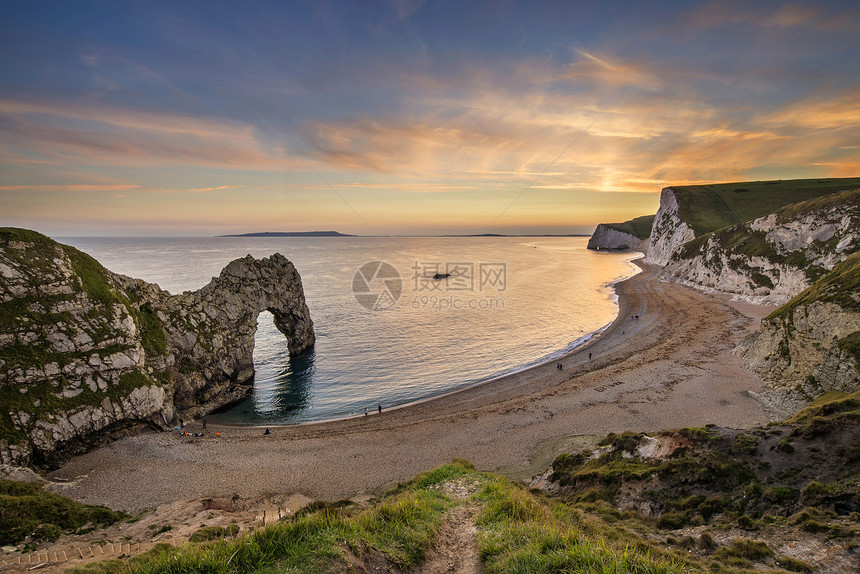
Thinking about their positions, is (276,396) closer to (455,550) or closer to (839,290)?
(455,550)

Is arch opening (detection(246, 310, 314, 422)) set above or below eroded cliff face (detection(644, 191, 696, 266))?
below

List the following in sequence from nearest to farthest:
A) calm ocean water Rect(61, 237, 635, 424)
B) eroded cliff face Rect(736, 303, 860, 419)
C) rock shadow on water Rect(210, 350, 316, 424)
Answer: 1. eroded cliff face Rect(736, 303, 860, 419)
2. rock shadow on water Rect(210, 350, 316, 424)
3. calm ocean water Rect(61, 237, 635, 424)

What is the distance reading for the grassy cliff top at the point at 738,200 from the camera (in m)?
106

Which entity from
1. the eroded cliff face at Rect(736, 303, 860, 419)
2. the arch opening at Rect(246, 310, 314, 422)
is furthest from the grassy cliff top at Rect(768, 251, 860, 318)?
the arch opening at Rect(246, 310, 314, 422)

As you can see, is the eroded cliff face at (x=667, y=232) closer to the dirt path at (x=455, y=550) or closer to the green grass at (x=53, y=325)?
the dirt path at (x=455, y=550)

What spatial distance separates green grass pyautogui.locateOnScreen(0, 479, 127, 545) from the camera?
40.8ft

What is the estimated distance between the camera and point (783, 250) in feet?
197

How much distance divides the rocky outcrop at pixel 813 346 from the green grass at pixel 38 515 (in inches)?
1582

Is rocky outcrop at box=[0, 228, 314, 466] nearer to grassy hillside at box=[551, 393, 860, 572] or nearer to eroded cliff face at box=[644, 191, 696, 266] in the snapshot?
grassy hillside at box=[551, 393, 860, 572]

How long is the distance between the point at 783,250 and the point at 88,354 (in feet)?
301

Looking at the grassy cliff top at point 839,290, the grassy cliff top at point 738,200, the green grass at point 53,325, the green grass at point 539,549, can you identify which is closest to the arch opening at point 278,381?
the green grass at point 53,325

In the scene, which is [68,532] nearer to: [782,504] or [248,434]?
[248,434]

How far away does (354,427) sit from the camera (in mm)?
29484

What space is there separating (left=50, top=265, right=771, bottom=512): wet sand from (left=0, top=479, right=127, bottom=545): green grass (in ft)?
12.8
